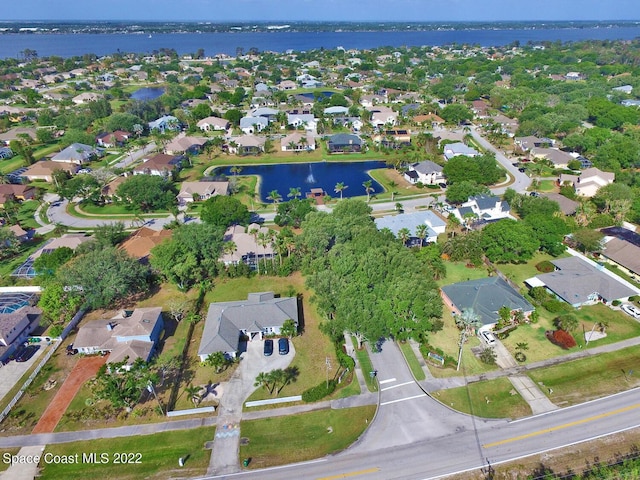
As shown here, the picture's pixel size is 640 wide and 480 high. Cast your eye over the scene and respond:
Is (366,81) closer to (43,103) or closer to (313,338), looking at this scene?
(43,103)

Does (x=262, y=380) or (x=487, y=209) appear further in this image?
(x=487, y=209)

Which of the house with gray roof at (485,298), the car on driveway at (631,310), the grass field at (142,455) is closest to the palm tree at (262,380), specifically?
the grass field at (142,455)

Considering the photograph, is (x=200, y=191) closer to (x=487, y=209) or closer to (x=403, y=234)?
(x=403, y=234)

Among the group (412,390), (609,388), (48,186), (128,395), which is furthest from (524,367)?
(48,186)

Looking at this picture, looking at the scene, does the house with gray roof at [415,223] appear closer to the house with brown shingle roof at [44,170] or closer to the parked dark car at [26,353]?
the parked dark car at [26,353]

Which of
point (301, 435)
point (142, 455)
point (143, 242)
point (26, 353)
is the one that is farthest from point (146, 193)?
point (301, 435)

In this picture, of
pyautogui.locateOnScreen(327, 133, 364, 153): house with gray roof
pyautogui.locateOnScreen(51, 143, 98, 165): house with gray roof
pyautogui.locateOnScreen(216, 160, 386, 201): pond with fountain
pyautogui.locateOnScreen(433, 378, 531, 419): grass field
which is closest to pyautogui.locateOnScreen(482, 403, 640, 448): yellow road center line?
pyautogui.locateOnScreen(433, 378, 531, 419): grass field
